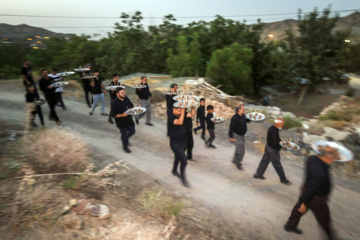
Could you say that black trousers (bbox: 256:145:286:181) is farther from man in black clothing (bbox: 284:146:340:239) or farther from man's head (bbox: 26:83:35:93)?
man's head (bbox: 26:83:35:93)

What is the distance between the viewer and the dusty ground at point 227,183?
441cm

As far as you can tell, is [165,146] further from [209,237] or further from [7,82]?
[7,82]

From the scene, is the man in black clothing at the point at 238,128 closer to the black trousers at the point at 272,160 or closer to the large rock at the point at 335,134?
the black trousers at the point at 272,160

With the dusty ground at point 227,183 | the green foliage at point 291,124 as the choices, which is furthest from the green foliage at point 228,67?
the dusty ground at point 227,183

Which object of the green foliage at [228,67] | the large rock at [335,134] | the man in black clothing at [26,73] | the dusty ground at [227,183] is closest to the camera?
the dusty ground at [227,183]

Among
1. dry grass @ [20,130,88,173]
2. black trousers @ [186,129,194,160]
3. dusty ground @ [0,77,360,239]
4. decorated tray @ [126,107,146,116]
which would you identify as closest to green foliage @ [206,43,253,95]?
dusty ground @ [0,77,360,239]

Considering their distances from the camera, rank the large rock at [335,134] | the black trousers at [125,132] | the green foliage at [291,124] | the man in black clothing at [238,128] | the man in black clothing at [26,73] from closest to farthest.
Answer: the man in black clothing at [238,128], the black trousers at [125,132], the large rock at [335,134], the man in black clothing at [26,73], the green foliage at [291,124]

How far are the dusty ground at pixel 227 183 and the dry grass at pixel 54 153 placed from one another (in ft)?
3.25

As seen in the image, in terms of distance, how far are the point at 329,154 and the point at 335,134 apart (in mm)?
5735

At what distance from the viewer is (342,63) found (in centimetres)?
2103

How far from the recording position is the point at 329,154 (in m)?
3.60

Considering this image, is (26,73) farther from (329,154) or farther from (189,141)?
(329,154)

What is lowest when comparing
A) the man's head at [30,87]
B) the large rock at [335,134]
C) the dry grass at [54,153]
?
the large rock at [335,134]

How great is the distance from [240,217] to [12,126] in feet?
24.2
